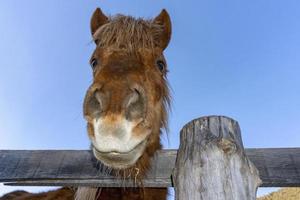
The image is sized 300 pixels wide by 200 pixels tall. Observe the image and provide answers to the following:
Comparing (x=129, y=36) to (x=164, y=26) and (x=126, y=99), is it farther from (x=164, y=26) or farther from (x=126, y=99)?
(x=126, y=99)

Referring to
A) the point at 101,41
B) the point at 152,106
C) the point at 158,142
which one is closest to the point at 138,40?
the point at 101,41

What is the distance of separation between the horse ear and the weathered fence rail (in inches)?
73.3

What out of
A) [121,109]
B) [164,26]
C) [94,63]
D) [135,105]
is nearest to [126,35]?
[94,63]

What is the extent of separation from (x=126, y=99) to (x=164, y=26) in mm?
2063

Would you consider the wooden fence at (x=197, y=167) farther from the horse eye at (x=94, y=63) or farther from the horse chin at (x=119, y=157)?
the horse eye at (x=94, y=63)

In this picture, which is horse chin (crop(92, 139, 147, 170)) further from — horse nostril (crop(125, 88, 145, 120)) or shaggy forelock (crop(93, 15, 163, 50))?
shaggy forelock (crop(93, 15, 163, 50))

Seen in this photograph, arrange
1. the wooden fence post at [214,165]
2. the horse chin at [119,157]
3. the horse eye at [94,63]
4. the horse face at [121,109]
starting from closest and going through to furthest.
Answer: the wooden fence post at [214,165]
the horse face at [121,109]
the horse chin at [119,157]
the horse eye at [94,63]

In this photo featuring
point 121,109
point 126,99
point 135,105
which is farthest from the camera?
point 135,105

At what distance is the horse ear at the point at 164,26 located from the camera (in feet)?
13.8

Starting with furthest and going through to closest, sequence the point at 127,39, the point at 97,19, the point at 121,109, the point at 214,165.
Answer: the point at 97,19
the point at 127,39
the point at 121,109
the point at 214,165

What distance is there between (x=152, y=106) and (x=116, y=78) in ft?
1.85

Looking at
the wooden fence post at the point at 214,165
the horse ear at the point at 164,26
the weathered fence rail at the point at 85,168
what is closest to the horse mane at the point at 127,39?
the horse ear at the point at 164,26

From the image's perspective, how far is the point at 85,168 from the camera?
103 inches

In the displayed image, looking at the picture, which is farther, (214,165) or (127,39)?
(127,39)
